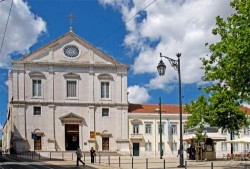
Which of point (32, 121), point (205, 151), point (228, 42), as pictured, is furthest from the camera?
point (32, 121)

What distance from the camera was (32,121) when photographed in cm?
6669

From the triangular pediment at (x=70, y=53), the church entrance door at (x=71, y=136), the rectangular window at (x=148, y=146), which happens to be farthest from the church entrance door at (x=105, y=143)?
the triangular pediment at (x=70, y=53)

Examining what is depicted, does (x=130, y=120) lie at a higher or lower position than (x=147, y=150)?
higher

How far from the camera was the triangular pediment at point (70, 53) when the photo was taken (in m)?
68.6

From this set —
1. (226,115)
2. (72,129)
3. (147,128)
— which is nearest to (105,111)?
(72,129)

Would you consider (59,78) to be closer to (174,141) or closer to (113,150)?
(113,150)

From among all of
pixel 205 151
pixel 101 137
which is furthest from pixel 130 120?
pixel 205 151

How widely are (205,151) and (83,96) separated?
30.6 meters

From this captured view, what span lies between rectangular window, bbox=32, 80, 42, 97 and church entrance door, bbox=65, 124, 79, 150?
6.36 metres

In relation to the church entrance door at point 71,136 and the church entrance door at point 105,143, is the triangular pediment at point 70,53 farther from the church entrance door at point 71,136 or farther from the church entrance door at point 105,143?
the church entrance door at point 105,143

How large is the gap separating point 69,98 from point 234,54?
165 ft

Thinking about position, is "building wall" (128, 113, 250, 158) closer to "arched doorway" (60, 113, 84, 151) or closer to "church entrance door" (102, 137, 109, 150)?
"church entrance door" (102, 137, 109, 150)

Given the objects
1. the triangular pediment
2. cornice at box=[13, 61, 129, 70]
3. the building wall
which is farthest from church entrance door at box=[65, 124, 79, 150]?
the triangular pediment

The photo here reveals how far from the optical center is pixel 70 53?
229 ft
